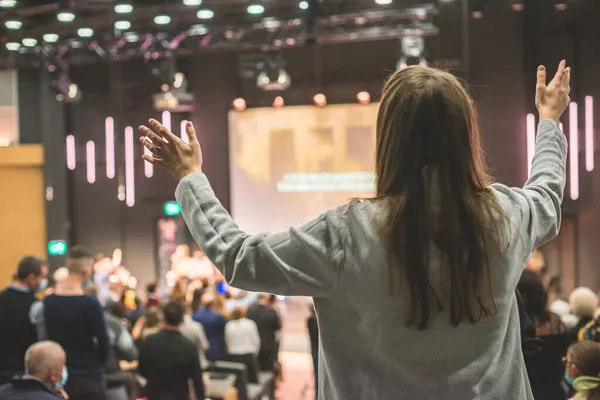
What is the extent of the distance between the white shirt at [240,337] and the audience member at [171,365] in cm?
179

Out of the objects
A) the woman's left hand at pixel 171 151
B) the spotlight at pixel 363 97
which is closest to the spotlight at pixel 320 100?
the spotlight at pixel 363 97

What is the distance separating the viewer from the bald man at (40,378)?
9.36 ft

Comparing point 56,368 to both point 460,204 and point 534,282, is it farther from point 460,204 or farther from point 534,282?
point 460,204

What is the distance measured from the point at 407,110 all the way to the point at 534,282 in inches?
74.6

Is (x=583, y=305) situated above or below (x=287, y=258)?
below

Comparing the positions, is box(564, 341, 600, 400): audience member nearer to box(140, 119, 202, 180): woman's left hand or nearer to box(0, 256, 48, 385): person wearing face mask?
box(140, 119, 202, 180): woman's left hand

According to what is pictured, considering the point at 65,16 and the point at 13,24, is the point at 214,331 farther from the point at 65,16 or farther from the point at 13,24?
the point at 13,24

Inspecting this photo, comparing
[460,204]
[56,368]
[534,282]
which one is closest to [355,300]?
[460,204]

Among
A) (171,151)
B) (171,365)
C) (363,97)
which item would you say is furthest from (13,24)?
(171,151)

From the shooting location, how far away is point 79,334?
12.7 ft

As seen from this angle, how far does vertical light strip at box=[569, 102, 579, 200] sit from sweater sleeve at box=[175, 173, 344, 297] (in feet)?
28.1

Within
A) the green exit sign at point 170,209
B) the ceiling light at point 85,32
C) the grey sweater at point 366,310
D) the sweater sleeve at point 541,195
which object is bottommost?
the green exit sign at point 170,209

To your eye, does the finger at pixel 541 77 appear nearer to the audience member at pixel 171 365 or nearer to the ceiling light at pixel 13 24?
the audience member at pixel 171 365

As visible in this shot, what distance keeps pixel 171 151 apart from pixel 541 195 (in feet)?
1.90
